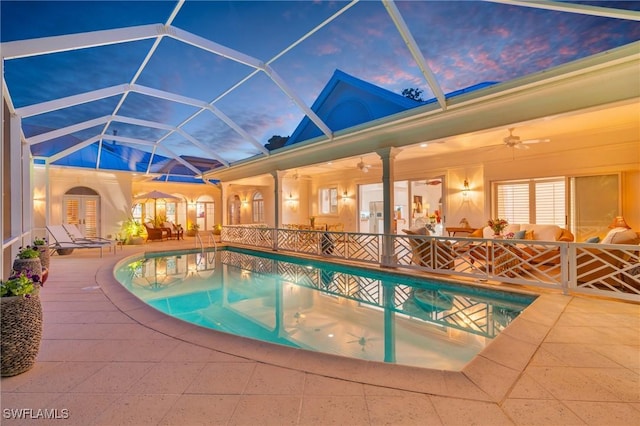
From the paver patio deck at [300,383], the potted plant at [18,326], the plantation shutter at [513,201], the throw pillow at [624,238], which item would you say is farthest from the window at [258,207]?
the potted plant at [18,326]

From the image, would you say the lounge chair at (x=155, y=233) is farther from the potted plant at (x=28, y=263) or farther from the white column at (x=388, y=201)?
the white column at (x=388, y=201)

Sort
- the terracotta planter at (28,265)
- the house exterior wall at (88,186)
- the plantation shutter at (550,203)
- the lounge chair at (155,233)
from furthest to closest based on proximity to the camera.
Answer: the lounge chair at (155,233), the house exterior wall at (88,186), the plantation shutter at (550,203), the terracotta planter at (28,265)

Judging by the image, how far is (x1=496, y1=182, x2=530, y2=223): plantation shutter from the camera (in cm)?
763

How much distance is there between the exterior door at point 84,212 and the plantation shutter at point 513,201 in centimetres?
1362

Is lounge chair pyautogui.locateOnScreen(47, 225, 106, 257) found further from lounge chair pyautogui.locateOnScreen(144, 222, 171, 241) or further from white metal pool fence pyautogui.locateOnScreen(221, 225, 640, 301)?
white metal pool fence pyautogui.locateOnScreen(221, 225, 640, 301)

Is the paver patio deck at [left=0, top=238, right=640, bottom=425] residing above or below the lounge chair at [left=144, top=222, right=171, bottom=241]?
below

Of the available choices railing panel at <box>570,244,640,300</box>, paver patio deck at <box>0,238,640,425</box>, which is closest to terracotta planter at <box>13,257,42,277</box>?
paver patio deck at <box>0,238,640,425</box>

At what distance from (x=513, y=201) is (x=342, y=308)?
5.81m

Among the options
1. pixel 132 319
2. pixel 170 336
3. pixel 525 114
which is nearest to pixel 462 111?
pixel 525 114

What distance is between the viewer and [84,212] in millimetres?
11531

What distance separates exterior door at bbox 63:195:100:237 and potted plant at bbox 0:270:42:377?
11.3m

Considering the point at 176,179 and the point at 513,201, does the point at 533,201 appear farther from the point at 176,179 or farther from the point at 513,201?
the point at 176,179

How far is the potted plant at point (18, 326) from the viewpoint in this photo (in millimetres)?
2045

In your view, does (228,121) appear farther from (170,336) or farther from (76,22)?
(170,336)
